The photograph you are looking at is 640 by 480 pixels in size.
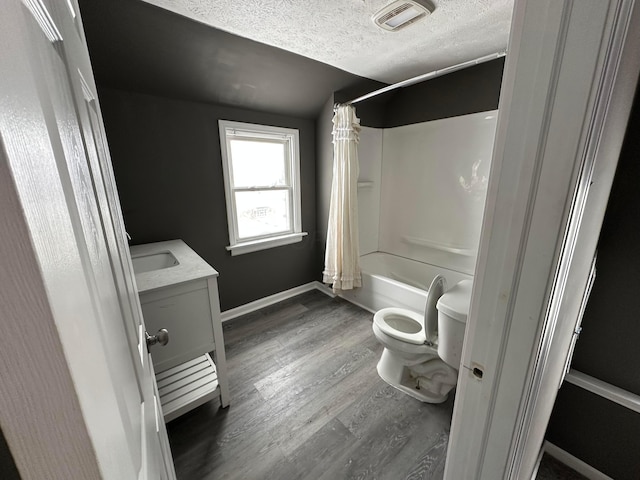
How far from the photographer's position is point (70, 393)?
203 millimetres

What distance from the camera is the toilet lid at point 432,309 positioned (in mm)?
1498

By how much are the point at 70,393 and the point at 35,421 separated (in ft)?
0.07

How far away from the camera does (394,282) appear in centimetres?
241

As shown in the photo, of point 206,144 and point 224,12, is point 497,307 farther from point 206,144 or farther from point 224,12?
point 206,144

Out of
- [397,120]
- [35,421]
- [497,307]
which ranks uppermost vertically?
[397,120]

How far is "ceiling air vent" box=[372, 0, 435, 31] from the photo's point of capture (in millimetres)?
1313

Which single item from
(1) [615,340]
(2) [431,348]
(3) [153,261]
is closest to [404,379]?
(2) [431,348]

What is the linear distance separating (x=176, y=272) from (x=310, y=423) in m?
1.15

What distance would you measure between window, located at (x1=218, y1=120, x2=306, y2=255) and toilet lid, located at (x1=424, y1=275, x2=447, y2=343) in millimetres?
1665

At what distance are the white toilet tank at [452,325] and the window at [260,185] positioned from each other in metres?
1.81

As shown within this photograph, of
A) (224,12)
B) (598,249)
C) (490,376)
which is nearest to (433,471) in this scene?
(490,376)

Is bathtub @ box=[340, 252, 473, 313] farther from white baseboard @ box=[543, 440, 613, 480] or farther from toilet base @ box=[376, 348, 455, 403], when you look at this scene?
white baseboard @ box=[543, 440, 613, 480]

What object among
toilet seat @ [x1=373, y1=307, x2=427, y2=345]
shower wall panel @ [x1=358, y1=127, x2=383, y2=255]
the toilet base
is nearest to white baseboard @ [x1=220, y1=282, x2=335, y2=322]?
shower wall panel @ [x1=358, y1=127, x2=383, y2=255]

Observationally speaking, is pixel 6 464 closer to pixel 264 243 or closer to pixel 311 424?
pixel 311 424
